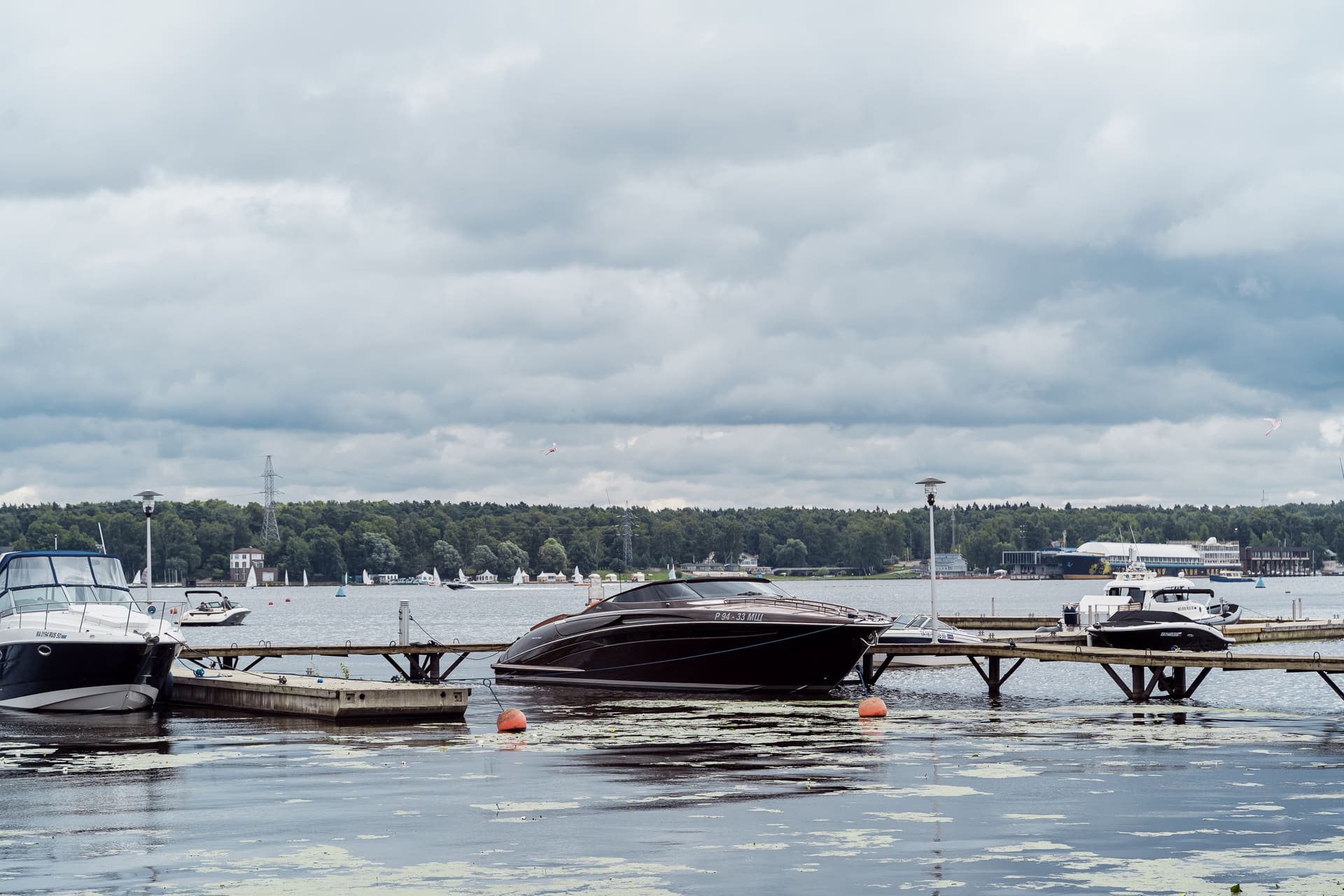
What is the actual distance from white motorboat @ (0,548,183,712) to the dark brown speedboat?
1043 cm

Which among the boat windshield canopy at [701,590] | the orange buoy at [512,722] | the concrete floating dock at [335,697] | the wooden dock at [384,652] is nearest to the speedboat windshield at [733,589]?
the boat windshield canopy at [701,590]

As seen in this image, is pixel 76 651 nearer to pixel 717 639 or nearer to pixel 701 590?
pixel 717 639

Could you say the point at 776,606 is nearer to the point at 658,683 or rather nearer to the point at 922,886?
the point at 658,683

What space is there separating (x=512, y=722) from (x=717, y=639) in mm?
9253

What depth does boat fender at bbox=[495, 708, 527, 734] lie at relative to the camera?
26578 millimetres

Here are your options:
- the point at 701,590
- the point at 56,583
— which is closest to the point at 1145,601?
the point at 701,590

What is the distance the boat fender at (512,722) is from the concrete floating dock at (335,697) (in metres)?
1.73

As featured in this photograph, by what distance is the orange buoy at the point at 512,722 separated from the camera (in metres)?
26.6

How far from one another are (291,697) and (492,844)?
16.7 meters

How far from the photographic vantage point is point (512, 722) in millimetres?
26672

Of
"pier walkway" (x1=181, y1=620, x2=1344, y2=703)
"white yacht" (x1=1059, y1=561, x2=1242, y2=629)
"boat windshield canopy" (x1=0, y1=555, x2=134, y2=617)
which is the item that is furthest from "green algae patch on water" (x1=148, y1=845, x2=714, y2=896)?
"white yacht" (x1=1059, y1=561, x2=1242, y2=629)

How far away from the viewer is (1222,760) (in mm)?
21891

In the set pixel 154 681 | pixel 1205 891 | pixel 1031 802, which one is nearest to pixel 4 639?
pixel 154 681

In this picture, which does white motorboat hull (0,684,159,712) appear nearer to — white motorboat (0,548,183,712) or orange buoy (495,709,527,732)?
white motorboat (0,548,183,712)
